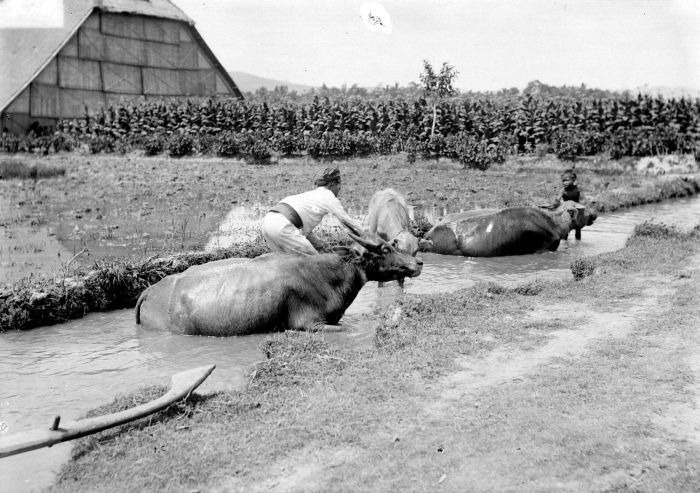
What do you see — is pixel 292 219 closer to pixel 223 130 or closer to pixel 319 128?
pixel 319 128

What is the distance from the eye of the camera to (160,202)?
15.0 m

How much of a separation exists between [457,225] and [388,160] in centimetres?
1489

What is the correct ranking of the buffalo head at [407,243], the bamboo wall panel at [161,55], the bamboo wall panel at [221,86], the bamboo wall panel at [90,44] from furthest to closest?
the bamboo wall panel at [221,86]
the bamboo wall panel at [161,55]
the bamboo wall panel at [90,44]
the buffalo head at [407,243]

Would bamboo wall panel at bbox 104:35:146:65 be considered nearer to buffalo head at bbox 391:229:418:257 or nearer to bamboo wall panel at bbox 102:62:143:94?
bamboo wall panel at bbox 102:62:143:94

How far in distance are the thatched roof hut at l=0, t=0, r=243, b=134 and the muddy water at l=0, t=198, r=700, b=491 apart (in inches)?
1175

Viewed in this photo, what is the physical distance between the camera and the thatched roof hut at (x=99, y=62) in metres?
32.9

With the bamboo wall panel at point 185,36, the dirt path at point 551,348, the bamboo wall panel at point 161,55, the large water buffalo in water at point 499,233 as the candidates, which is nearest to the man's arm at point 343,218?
the dirt path at point 551,348

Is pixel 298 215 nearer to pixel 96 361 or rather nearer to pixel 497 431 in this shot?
pixel 96 361

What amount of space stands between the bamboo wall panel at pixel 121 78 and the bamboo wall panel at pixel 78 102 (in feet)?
2.63

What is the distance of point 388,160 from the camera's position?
2522 cm

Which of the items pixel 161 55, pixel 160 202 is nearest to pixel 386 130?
pixel 160 202

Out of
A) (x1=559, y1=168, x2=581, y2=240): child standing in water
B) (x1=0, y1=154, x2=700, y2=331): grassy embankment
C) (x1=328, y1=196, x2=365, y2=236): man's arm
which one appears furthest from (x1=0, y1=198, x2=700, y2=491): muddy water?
(x1=559, y1=168, x2=581, y2=240): child standing in water

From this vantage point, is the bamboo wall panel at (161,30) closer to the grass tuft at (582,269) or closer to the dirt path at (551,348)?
the grass tuft at (582,269)

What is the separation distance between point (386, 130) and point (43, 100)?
1859 cm
